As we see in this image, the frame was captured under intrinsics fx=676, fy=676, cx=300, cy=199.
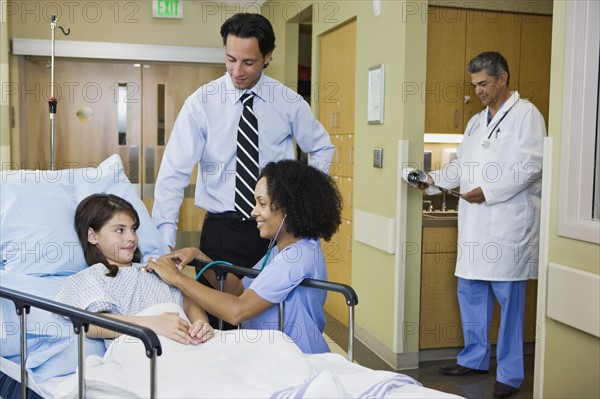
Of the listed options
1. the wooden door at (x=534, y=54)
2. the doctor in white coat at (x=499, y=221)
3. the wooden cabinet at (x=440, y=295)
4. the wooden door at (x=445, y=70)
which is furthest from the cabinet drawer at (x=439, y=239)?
the wooden door at (x=534, y=54)

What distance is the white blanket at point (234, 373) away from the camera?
1538 mm

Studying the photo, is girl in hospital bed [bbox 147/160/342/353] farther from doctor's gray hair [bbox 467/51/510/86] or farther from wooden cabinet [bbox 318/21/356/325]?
wooden cabinet [bbox 318/21/356/325]

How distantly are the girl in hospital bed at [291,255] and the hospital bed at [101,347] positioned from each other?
0.09 meters

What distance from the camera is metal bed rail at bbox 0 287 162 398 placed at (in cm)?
146

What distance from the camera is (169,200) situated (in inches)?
97.7

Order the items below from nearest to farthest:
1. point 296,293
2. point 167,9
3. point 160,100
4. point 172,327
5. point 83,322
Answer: point 83,322 → point 172,327 → point 296,293 → point 167,9 → point 160,100

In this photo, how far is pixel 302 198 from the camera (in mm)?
2133

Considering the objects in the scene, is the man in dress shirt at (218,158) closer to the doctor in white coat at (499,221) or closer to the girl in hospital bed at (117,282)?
the girl in hospital bed at (117,282)

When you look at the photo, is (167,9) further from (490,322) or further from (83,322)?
(83,322)

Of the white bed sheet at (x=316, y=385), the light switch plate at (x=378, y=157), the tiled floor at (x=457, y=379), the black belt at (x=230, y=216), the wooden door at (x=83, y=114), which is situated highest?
the wooden door at (x=83, y=114)

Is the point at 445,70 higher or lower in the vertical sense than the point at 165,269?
higher

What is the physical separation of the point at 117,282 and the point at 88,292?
11 cm

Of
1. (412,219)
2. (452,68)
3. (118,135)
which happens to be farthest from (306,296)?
(118,135)

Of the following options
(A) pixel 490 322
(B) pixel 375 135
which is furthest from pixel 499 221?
(B) pixel 375 135
